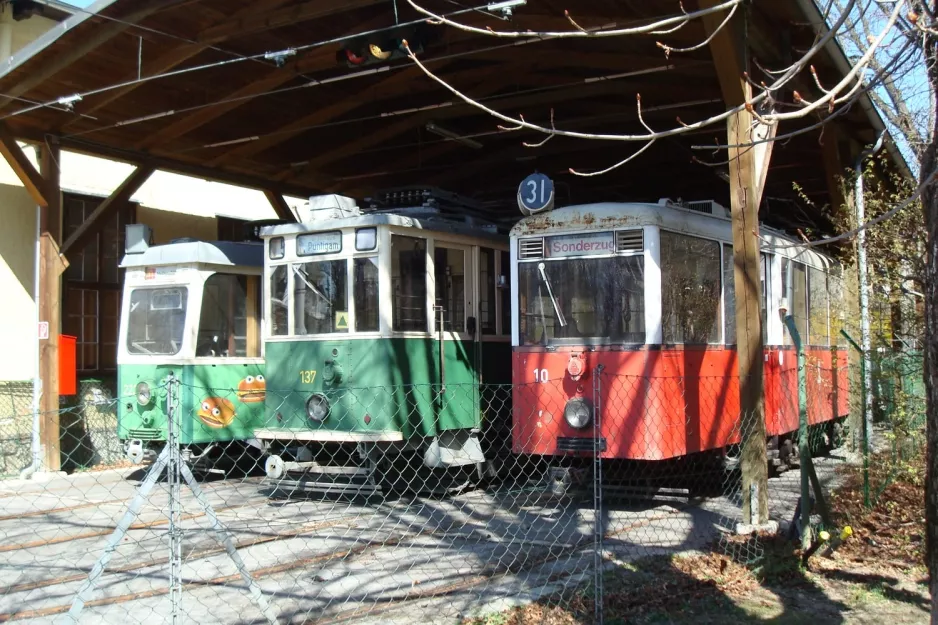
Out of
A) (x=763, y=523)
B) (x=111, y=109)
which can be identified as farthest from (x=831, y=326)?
(x=111, y=109)

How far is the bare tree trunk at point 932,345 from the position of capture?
4.31 meters

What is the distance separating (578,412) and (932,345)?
4.58m

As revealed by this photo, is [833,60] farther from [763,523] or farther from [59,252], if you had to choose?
[59,252]

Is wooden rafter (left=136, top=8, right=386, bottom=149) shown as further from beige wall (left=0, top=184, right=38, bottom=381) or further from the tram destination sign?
the tram destination sign

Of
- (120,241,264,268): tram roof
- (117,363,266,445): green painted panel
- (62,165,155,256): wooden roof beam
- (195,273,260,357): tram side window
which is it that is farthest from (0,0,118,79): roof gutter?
(117,363,266,445): green painted panel

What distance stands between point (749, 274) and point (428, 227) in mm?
3565

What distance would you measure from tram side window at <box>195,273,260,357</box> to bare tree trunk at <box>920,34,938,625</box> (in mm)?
9151

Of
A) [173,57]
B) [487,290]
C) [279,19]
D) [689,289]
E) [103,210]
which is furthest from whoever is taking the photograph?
[103,210]

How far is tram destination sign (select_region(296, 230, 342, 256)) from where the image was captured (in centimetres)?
1008

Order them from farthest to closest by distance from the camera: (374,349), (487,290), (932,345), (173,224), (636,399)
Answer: (173,224) → (487,290) → (374,349) → (636,399) → (932,345)

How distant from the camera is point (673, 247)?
9.11 meters

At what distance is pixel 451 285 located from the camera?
10.6m

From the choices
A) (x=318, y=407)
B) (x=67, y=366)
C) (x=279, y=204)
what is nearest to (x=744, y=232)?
(x=318, y=407)

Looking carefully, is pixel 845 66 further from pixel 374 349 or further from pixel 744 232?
pixel 374 349
